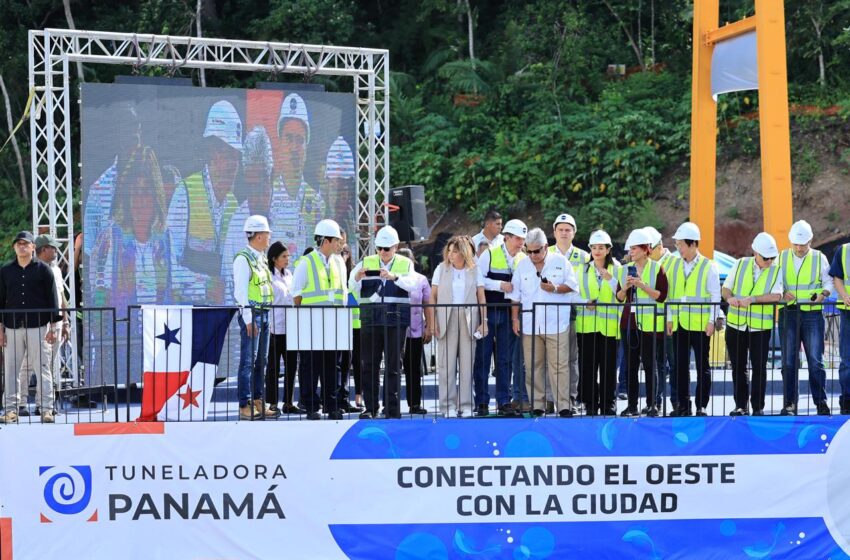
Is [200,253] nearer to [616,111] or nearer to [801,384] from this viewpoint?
[801,384]

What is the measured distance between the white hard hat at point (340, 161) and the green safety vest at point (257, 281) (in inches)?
153

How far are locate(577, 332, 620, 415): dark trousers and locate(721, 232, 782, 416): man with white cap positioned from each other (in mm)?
957

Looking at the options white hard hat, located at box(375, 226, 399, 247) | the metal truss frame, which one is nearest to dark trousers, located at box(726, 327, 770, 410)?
white hard hat, located at box(375, 226, 399, 247)

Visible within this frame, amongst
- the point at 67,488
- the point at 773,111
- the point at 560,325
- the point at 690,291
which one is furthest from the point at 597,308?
the point at 773,111

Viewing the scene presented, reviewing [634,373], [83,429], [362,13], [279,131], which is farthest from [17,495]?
[362,13]

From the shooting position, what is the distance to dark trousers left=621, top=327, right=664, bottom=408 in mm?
9211

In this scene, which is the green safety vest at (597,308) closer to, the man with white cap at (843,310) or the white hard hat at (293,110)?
the man with white cap at (843,310)

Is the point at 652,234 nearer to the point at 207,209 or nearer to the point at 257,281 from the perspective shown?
the point at 257,281

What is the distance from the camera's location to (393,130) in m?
27.4

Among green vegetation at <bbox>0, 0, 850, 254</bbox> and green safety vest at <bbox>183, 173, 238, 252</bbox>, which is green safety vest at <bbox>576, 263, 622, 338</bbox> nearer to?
green safety vest at <bbox>183, 173, 238, 252</bbox>

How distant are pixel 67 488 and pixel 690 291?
17.0ft

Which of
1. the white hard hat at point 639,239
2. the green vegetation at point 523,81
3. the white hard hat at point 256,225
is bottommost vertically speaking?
the white hard hat at point 639,239

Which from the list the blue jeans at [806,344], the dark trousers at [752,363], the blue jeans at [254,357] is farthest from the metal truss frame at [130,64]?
the blue jeans at [806,344]

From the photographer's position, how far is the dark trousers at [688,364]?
917 centimetres
